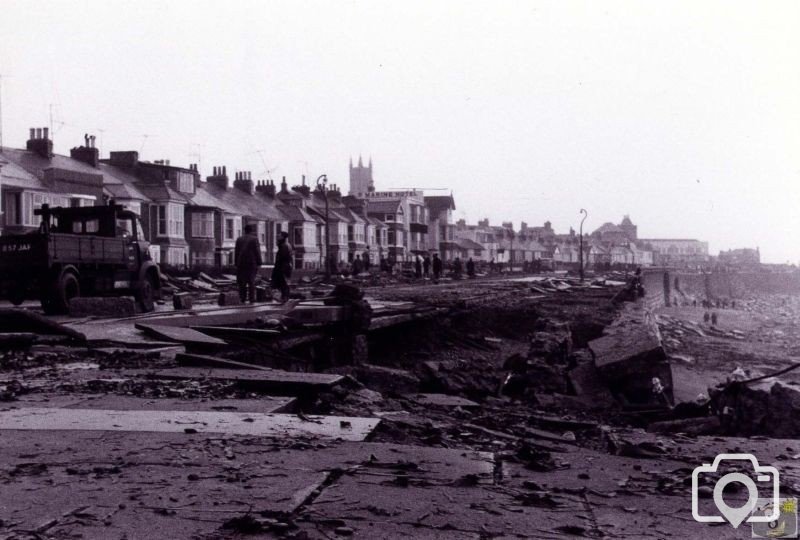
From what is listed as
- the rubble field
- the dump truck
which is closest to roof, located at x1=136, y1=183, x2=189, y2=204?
the dump truck

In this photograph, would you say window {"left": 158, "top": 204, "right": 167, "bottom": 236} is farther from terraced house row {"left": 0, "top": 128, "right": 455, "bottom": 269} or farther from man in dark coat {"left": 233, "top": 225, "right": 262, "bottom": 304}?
man in dark coat {"left": 233, "top": 225, "right": 262, "bottom": 304}

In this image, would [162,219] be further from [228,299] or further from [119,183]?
[228,299]

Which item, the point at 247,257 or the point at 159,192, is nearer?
the point at 247,257

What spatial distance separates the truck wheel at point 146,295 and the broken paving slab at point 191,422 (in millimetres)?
11316

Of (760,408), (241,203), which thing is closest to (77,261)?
(760,408)

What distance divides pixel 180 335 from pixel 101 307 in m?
4.81

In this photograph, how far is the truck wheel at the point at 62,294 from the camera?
1503 cm

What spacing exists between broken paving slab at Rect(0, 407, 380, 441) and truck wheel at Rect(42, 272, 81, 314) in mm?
9573

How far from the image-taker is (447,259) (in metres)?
98.9

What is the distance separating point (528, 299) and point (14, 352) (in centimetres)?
2180

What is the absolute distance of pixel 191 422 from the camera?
5688 millimetres

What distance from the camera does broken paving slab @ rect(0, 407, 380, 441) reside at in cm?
544

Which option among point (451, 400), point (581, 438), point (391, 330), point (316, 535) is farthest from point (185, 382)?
point (391, 330)

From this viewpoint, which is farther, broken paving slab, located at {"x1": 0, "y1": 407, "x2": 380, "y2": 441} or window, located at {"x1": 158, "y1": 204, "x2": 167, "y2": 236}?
window, located at {"x1": 158, "y1": 204, "x2": 167, "y2": 236}
